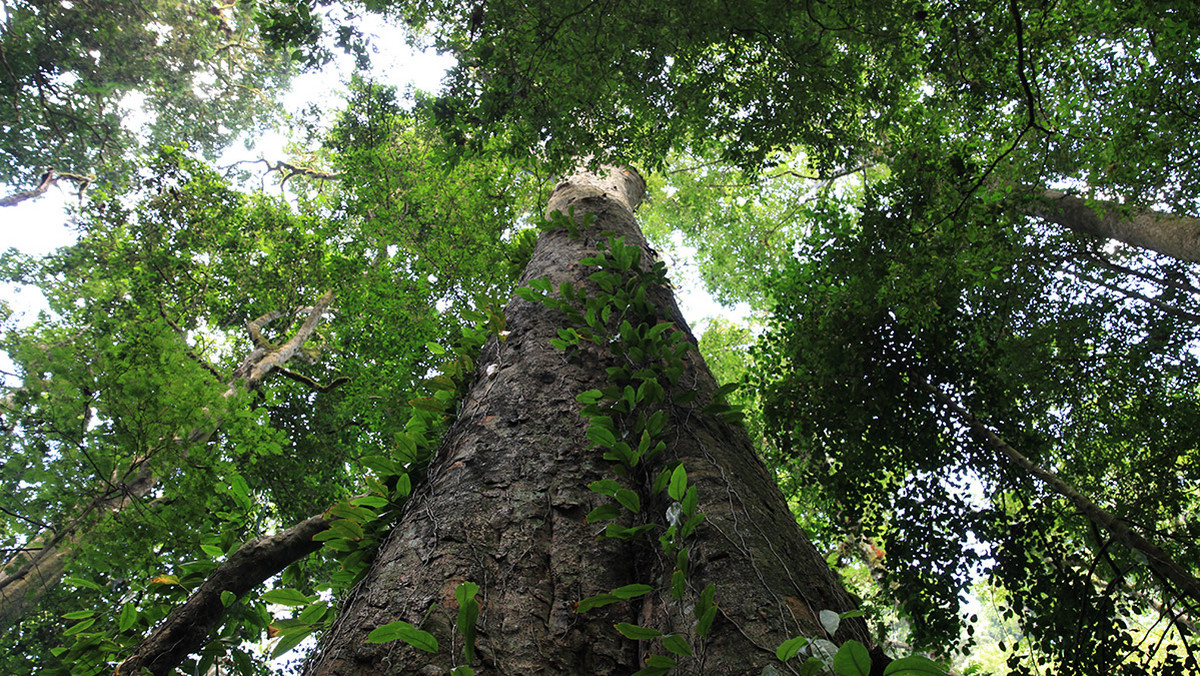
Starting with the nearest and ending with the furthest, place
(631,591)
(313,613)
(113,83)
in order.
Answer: (631,591) < (313,613) < (113,83)

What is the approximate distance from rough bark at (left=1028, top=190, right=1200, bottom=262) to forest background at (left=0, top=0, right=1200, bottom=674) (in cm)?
3

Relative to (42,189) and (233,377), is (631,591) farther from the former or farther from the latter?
(42,189)

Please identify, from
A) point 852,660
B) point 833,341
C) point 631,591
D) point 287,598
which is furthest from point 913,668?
point 833,341

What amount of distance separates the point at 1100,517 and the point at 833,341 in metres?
1.84

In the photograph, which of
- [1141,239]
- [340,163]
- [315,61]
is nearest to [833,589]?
[315,61]

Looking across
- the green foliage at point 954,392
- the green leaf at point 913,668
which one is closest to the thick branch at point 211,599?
the green leaf at point 913,668

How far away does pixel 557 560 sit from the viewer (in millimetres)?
1243

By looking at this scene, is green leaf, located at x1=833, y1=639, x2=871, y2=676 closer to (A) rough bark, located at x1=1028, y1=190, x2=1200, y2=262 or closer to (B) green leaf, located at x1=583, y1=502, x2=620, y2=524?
(B) green leaf, located at x1=583, y1=502, x2=620, y2=524

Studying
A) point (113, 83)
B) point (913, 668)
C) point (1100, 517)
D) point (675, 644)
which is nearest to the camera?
point (913, 668)

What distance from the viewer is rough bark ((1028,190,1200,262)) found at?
384cm

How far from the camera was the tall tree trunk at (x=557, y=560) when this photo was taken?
1001mm

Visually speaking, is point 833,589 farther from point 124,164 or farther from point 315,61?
point 124,164

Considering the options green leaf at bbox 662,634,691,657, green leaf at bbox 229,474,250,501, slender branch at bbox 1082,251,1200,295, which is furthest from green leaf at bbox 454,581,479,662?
slender branch at bbox 1082,251,1200,295

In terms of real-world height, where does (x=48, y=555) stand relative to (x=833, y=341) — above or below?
below
